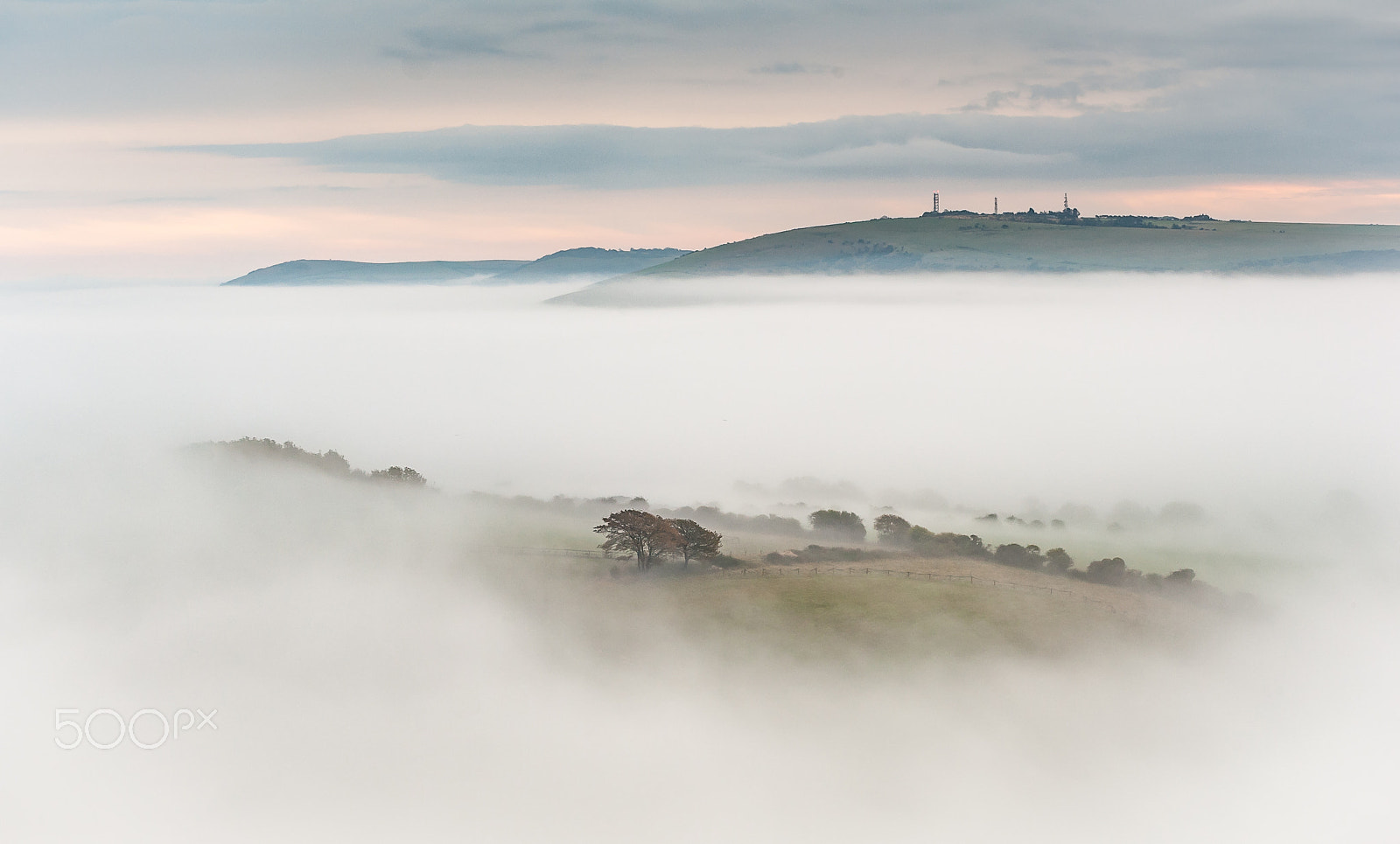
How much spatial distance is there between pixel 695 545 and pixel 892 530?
110 feet

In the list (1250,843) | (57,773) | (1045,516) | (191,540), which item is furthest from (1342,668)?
(191,540)

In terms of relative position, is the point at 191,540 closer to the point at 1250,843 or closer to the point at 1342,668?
the point at 1250,843

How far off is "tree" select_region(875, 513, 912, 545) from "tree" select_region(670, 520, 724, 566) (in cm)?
2830

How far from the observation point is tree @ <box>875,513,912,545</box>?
144 metres

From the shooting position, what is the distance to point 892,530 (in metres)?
146

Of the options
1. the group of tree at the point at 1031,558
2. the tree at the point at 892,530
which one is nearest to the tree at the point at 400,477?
the tree at the point at 892,530

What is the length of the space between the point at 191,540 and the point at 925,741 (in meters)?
107

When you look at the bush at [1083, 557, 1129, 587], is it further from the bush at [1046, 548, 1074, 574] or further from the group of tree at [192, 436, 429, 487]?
the group of tree at [192, 436, 429, 487]

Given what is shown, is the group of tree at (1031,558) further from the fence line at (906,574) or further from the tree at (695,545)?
the tree at (695,545)

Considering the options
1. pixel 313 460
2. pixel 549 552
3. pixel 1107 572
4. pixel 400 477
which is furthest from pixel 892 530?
pixel 313 460

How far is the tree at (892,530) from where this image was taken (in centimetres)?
14362

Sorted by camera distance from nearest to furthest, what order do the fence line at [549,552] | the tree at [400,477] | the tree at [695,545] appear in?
the tree at [695,545]
the fence line at [549,552]
the tree at [400,477]

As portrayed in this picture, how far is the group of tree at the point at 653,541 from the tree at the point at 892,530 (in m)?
28.0

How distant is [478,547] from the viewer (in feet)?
455
